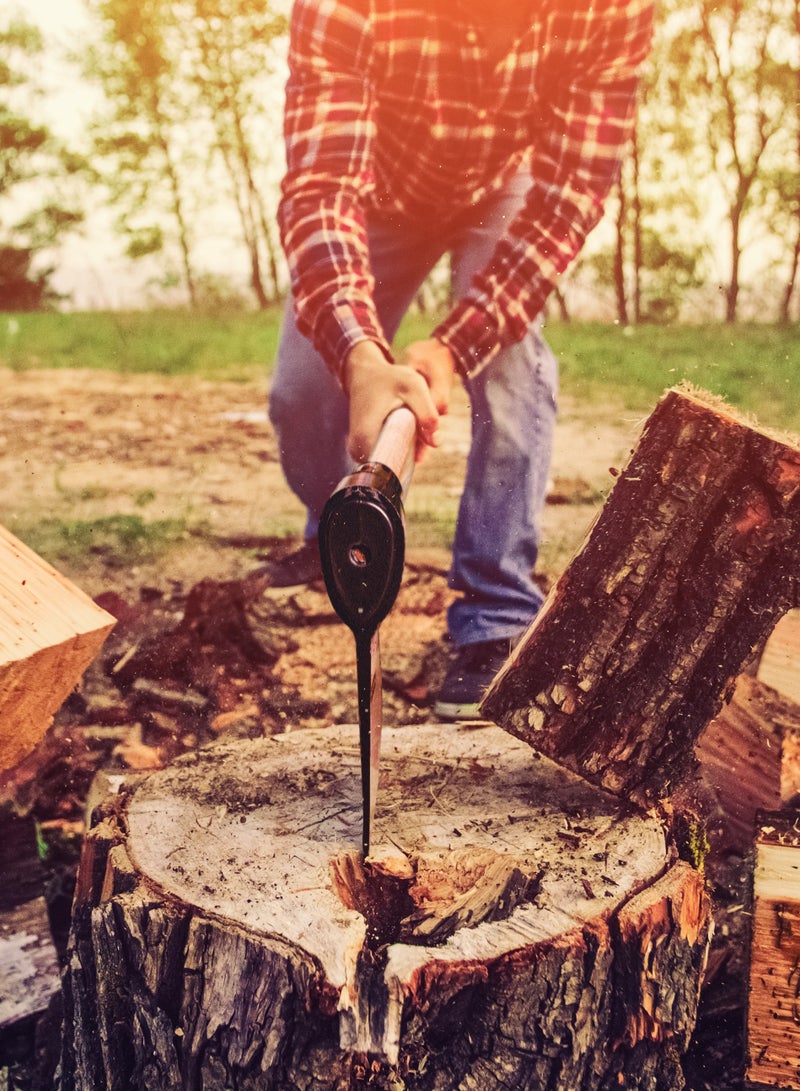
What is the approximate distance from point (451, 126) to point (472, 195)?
0.73 feet

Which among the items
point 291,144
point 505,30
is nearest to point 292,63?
point 291,144

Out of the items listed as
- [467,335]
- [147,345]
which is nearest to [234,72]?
[147,345]

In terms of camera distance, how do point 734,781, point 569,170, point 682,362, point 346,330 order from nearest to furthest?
1. point 734,781
2. point 346,330
3. point 569,170
4. point 682,362

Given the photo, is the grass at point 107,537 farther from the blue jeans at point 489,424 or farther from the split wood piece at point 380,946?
the split wood piece at point 380,946

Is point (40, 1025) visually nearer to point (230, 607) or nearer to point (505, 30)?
point (230, 607)

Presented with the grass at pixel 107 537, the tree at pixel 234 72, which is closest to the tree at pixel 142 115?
the tree at pixel 234 72

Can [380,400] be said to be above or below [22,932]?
above

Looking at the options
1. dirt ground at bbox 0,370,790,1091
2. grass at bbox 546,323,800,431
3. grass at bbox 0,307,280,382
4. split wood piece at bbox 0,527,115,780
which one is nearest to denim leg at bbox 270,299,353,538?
dirt ground at bbox 0,370,790,1091

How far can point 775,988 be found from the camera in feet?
5.12

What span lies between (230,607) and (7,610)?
1.31 meters

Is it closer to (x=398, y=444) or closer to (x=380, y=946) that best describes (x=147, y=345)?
(x=398, y=444)

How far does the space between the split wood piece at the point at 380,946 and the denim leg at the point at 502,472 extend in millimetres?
1208

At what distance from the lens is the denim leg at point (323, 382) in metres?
3.10

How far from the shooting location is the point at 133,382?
25.0 ft
